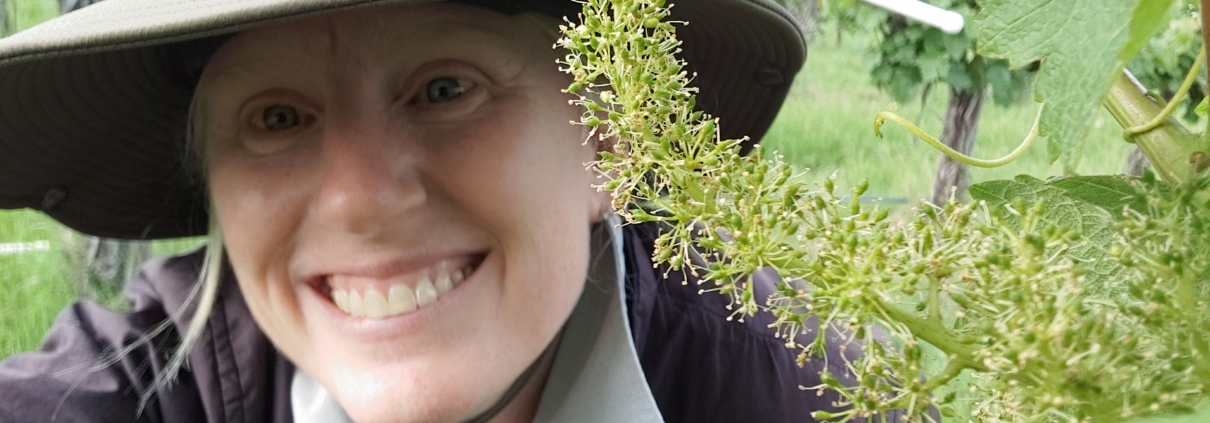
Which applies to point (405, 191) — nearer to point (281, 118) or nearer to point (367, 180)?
point (367, 180)

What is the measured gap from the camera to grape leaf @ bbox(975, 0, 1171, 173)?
23 cm

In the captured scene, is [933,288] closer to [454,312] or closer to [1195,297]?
[1195,297]

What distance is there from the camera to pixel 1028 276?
0.66ft

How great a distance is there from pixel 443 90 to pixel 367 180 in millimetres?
128

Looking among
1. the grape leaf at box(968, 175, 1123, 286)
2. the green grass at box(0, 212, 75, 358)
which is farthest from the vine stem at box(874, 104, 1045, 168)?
the green grass at box(0, 212, 75, 358)

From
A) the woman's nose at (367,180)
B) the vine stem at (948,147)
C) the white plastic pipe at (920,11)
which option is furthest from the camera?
the woman's nose at (367,180)

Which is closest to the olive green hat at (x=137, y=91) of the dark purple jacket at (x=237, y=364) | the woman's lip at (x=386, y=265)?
the dark purple jacket at (x=237, y=364)

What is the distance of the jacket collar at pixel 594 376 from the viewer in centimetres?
95

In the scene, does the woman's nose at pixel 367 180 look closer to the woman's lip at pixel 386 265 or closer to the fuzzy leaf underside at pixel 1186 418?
the woman's lip at pixel 386 265

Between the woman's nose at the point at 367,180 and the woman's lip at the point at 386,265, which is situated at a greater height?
the woman's nose at the point at 367,180

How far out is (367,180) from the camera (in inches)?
26.8

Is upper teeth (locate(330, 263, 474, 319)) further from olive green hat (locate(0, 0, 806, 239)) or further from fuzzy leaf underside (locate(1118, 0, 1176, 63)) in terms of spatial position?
fuzzy leaf underside (locate(1118, 0, 1176, 63))

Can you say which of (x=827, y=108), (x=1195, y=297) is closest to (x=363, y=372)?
(x=1195, y=297)

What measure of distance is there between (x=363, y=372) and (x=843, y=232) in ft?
2.05
